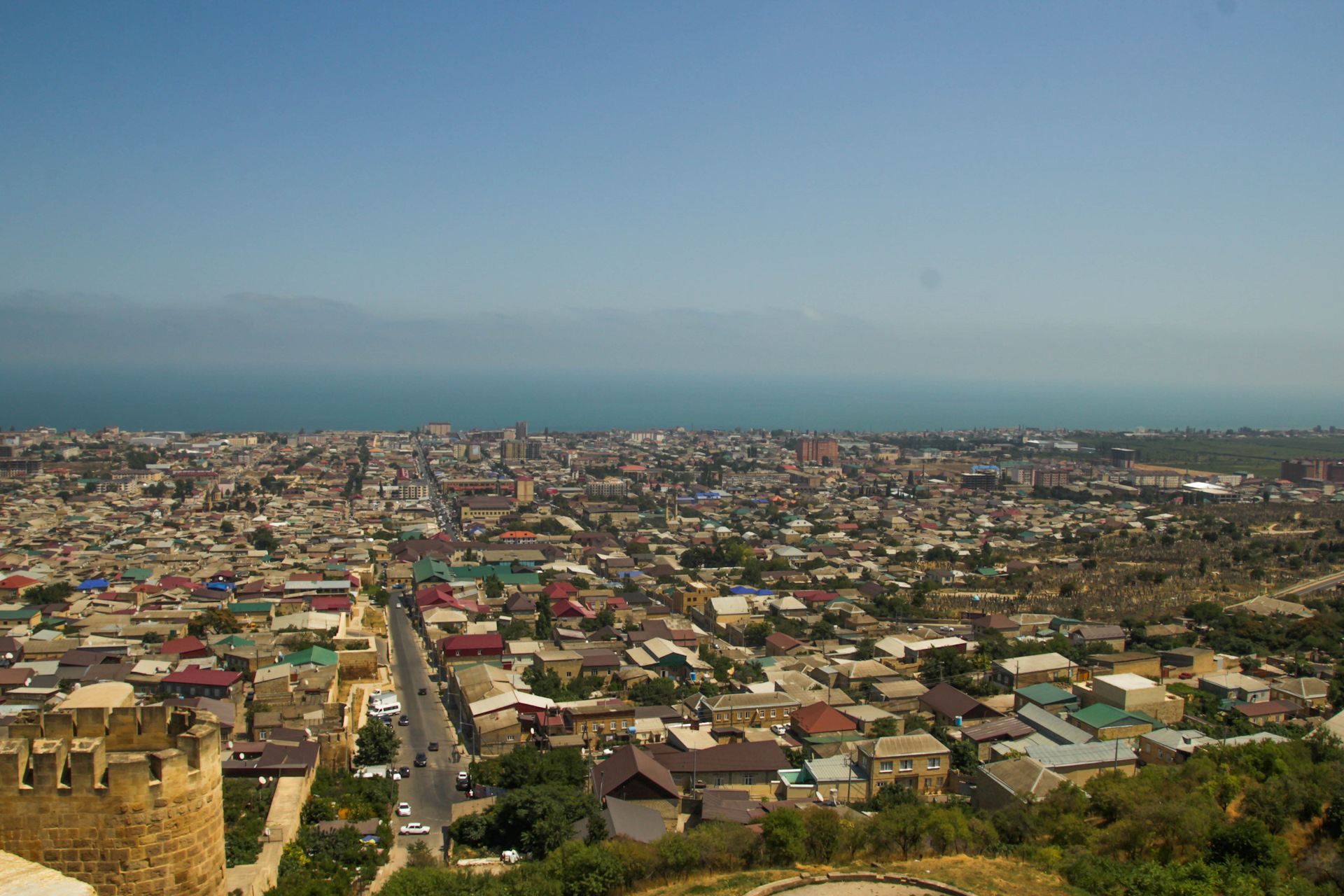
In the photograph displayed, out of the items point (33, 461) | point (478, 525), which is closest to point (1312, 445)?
point (478, 525)

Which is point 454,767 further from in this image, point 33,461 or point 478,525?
point 33,461

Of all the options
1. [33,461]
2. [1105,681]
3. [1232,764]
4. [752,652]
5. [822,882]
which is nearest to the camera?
[822,882]

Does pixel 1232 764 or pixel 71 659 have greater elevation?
pixel 1232 764

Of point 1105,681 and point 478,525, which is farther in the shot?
point 478,525

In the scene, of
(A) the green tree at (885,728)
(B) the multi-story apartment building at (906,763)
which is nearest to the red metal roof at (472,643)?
(A) the green tree at (885,728)

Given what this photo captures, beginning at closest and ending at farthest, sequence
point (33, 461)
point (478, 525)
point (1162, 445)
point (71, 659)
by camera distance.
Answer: point (71, 659) → point (478, 525) → point (33, 461) → point (1162, 445)

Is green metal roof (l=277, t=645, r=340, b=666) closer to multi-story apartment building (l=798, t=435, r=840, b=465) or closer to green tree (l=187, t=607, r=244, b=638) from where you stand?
green tree (l=187, t=607, r=244, b=638)
